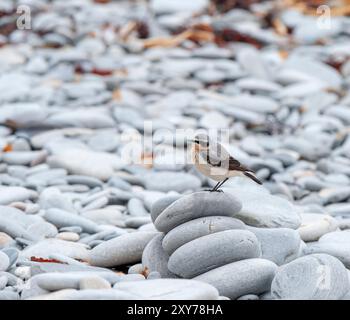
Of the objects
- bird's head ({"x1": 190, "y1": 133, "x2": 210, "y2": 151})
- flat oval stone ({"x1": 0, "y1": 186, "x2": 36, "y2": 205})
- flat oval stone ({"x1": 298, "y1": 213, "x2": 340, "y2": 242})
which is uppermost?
bird's head ({"x1": 190, "y1": 133, "x2": 210, "y2": 151})

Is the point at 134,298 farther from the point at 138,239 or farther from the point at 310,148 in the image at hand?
the point at 310,148

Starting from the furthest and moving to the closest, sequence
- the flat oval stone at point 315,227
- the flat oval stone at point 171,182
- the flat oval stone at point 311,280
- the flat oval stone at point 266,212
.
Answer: the flat oval stone at point 171,182, the flat oval stone at point 315,227, the flat oval stone at point 266,212, the flat oval stone at point 311,280

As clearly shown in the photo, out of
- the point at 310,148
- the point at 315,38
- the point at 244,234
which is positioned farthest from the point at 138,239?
the point at 315,38

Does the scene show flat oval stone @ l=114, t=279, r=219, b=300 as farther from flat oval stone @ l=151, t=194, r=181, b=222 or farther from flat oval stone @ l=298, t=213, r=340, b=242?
flat oval stone @ l=298, t=213, r=340, b=242

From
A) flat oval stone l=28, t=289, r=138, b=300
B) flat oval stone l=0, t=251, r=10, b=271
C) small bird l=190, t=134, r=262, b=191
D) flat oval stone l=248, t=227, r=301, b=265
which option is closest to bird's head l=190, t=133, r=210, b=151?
small bird l=190, t=134, r=262, b=191

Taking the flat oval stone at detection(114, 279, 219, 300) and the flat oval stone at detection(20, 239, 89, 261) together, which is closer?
the flat oval stone at detection(114, 279, 219, 300)

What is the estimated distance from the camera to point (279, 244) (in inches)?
177

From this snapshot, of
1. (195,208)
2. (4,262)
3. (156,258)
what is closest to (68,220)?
(4,262)

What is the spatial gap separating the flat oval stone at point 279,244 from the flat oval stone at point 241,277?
0.30m

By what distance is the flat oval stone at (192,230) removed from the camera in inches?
169

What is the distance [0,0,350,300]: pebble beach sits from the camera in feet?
13.7

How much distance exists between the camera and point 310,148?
7.91 m

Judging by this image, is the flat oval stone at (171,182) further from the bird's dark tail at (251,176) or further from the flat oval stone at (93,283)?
the flat oval stone at (93,283)

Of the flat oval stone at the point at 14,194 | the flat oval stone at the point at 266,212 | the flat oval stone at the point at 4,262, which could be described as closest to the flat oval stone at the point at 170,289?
the flat oval stone at the point at 4,262
